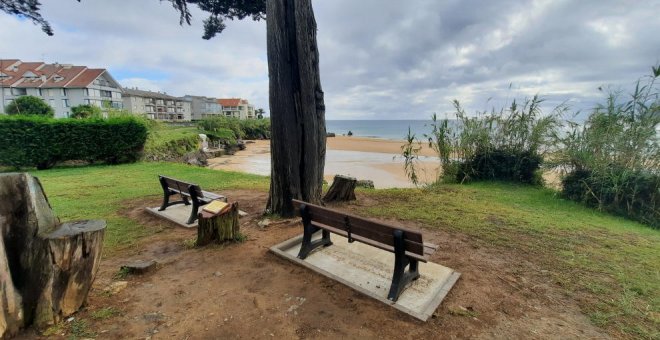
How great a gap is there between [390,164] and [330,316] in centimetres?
1801

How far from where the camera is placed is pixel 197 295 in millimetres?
3014

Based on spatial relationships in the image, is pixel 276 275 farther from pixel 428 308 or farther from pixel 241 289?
pixel 428 308

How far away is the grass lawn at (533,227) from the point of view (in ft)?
10.1

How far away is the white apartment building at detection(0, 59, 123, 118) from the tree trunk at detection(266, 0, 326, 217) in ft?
174

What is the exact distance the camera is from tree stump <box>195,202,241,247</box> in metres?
4.14

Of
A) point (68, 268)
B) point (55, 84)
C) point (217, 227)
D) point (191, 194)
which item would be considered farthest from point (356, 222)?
point (55, 84)

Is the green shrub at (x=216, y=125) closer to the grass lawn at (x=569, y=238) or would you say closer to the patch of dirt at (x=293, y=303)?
the grass lawn at (x=569, y=238)

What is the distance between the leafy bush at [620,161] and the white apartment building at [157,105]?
207ft

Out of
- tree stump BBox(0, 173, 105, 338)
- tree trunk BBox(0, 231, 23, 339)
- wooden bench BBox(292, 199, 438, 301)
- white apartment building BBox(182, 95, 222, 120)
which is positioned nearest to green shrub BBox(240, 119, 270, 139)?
wooden bench BBox(292, 199, 438, 301)

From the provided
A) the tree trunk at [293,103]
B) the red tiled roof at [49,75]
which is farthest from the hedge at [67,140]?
the red tiled roof at [49,75]

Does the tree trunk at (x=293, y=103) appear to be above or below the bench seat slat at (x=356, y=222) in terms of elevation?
above

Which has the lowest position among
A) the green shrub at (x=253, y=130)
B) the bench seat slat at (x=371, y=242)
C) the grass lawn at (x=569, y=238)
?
the grass lawn at (x=569, y=238)

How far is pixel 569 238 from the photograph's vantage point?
4.77 meters

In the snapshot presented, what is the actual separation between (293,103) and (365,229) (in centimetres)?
276
